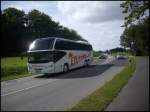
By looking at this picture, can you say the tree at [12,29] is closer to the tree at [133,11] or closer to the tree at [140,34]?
the tree at [140,34]

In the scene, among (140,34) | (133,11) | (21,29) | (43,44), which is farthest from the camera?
(21,29)

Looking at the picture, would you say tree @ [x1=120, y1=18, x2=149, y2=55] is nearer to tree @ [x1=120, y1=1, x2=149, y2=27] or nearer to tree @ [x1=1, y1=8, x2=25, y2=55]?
tree @ [x1=120, y1=1, x2=149, y2=27]

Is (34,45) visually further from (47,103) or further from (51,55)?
(47,103)

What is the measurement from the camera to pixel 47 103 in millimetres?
12438

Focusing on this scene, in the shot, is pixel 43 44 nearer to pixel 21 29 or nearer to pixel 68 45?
pixel 68 45

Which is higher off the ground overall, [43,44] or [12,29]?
[12,29]

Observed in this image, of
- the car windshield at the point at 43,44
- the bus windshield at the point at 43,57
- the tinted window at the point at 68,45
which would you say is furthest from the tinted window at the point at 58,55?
the car windshield at the point at 43,44

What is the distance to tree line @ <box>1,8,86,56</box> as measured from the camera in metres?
101

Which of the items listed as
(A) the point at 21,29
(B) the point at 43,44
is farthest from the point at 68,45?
(A) the point at 21,29

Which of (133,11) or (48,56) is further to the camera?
(48,56)

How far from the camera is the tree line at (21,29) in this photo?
333ft

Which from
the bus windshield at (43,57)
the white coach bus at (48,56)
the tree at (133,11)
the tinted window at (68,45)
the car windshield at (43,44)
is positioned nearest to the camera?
the tree at (133,11)

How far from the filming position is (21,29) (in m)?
115

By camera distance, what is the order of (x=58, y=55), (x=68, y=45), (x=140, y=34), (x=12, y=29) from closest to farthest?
(x=58, y=55)
(x=68, y=45)
(x=140, y=34)
(x=12, y=29)
